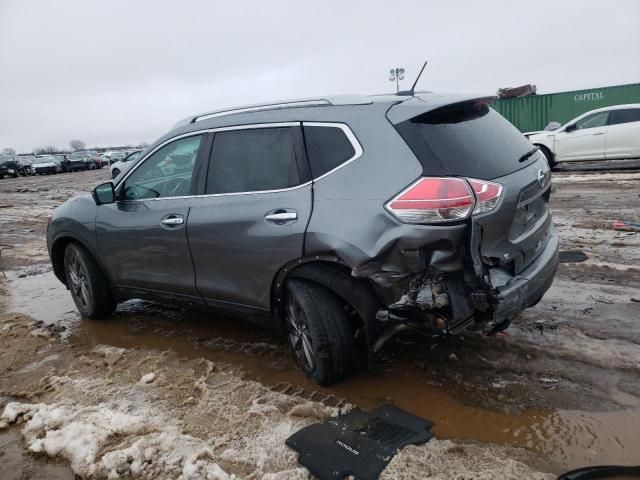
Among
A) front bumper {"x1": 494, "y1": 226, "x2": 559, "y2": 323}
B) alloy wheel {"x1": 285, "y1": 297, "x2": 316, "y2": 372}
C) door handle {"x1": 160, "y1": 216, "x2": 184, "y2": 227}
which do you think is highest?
door handle {"x1": 160, "y1": 216, "x2": 184, "y2": 227}

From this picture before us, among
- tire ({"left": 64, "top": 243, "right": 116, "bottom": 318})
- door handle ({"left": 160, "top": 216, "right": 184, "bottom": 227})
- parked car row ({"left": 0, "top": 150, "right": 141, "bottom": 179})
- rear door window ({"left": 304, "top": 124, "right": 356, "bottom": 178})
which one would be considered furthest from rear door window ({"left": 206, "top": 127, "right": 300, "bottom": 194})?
parked car row ({"left": 0, "top": 150, "right": 141, "bottom": 179})

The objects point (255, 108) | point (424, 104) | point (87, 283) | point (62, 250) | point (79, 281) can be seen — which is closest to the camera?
point (424, 104)

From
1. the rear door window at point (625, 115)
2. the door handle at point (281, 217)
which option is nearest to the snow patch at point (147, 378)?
the door handle at point (281, 217)

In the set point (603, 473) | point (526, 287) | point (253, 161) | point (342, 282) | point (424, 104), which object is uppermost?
point (424, 104)

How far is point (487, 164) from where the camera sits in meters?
3.00

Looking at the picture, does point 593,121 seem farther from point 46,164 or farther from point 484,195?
point 46,164

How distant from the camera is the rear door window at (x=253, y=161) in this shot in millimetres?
3400

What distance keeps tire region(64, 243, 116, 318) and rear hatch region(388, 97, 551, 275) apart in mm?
3257

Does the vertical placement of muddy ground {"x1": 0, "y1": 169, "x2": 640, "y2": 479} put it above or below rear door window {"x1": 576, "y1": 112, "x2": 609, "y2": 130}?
below

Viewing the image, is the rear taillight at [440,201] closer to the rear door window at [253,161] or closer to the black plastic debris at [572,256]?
the rear door window at [253,161]

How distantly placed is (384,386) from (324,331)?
590 mm

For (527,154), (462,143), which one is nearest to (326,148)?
(462,143)

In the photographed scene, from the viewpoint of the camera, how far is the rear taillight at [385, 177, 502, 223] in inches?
108

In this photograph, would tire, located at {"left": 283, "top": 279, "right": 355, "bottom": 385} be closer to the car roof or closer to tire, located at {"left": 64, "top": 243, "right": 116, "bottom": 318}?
the car roof
